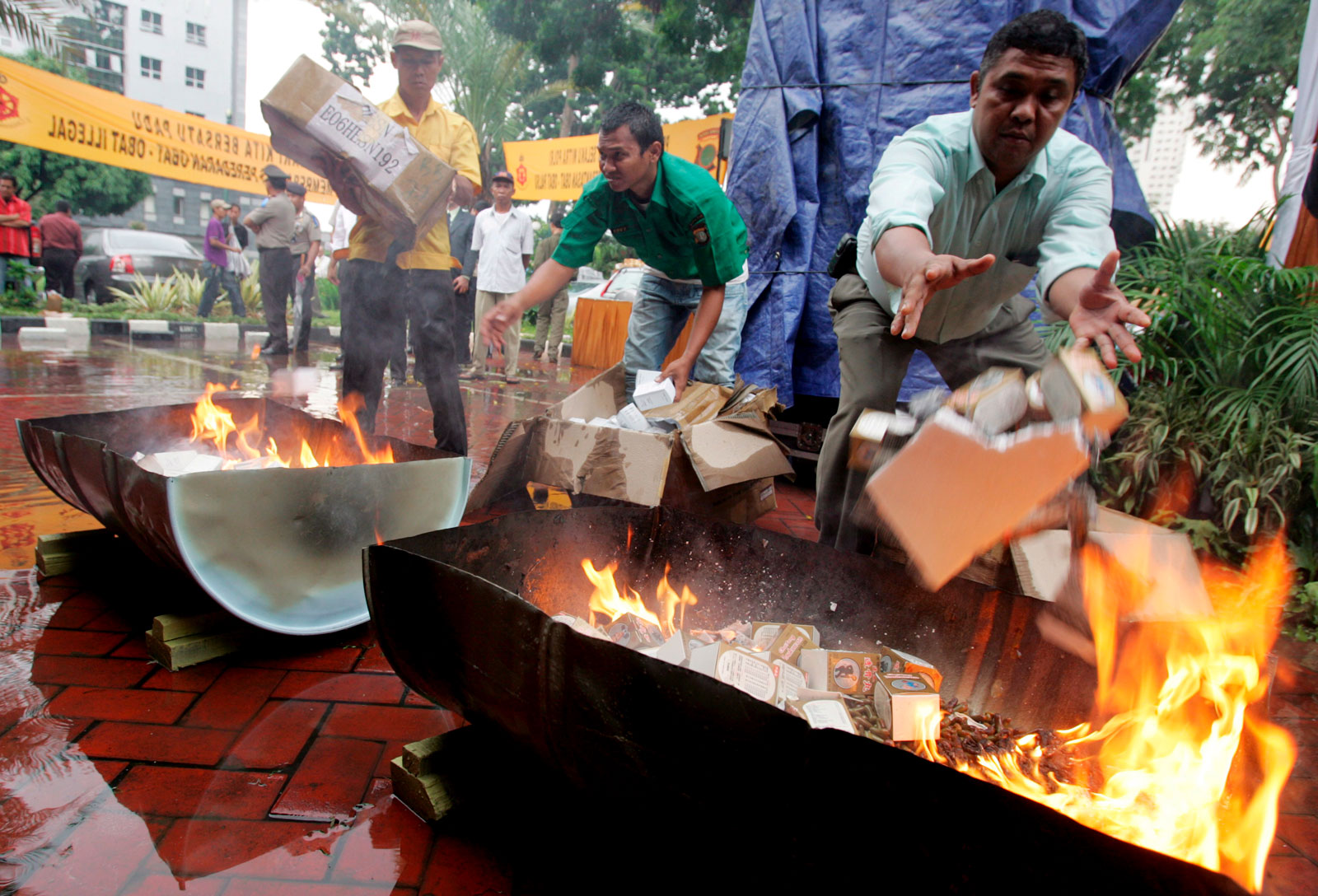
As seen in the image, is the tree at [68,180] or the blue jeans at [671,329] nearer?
the blue jeans at [671,329]

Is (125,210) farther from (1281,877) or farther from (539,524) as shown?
(1281,877)

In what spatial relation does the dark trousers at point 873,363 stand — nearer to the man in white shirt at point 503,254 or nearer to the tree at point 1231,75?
the man in white shirt at point 503,254

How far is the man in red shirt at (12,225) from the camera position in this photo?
348 inches

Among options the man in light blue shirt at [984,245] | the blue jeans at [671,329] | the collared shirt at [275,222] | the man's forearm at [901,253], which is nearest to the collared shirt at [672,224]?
the blue jeans at [671,329]

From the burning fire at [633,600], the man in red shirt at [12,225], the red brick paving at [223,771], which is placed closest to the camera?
the red brick paving at [223,771]

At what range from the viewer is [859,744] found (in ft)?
3.01

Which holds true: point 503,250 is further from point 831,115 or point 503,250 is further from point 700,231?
point 700,231

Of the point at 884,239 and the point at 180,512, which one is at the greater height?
the point at 884,239

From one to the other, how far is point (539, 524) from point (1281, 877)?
1.74 meters

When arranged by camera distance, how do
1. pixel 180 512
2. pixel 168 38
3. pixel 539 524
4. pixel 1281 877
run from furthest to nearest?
pixel 168 38 → pixel 539 524 → pixel 180 512 → pixel 1281 877

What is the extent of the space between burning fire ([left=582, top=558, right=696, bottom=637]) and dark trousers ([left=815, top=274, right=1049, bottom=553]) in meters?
0.64

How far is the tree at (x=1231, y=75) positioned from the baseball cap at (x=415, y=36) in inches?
468

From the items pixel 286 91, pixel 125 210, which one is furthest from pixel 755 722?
pixel 125 210

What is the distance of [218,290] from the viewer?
11.5 metres
